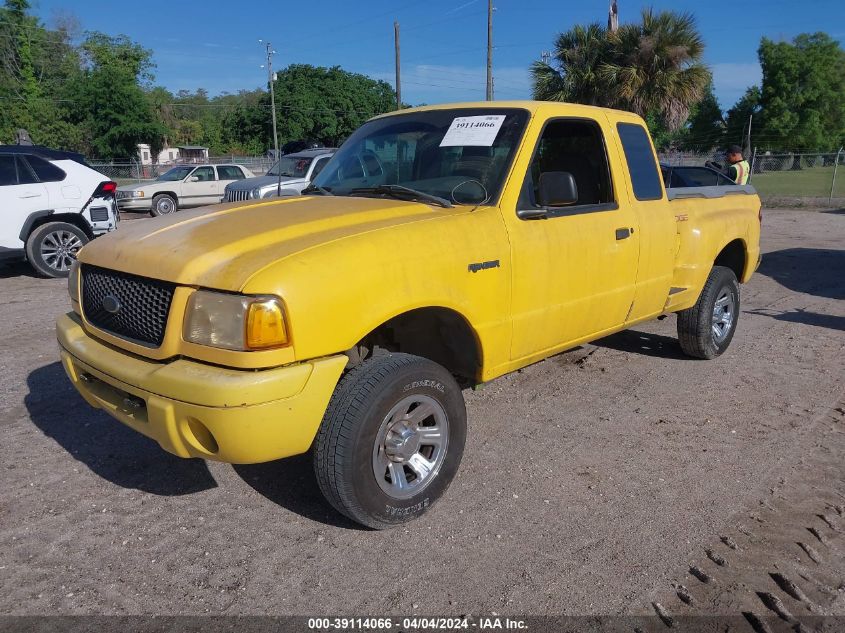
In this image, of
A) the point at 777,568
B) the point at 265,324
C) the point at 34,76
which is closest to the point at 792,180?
the point at 777,568

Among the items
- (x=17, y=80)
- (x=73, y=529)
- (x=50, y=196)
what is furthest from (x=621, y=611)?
(x=17, y=80)

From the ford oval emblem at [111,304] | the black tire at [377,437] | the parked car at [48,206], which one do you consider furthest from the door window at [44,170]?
the black tire at [377,437]

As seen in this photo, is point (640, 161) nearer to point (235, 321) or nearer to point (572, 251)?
point (572, 251)

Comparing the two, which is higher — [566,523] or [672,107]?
[672,107]

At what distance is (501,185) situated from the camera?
11.7ft

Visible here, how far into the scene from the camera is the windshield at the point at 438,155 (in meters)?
3.69

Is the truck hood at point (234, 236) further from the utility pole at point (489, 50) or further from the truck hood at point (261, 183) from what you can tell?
the utility pole at point (489, 50)

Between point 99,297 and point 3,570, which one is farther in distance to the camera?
point 99,297

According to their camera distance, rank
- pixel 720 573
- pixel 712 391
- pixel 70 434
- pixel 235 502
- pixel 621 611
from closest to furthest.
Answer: pixel 621 611, pixel 720 573, pixel 235 502, pixel 70 434, pixel 712 391

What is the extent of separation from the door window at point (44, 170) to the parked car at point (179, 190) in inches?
436

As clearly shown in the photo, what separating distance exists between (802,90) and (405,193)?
61.3 meters

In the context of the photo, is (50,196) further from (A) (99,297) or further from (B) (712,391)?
(B) (712,391)

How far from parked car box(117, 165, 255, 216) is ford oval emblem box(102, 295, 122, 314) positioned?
18.2 m

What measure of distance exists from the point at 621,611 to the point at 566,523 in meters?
0.64
